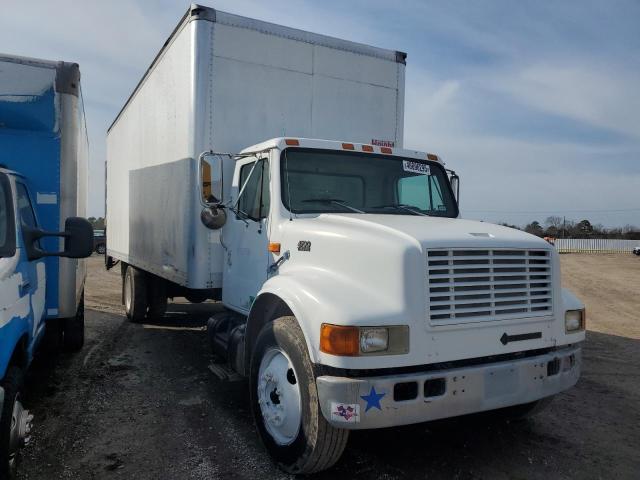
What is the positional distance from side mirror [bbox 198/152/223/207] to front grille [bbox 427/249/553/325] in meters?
2.40

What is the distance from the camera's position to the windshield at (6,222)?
336cm

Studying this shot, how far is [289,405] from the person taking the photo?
346cm

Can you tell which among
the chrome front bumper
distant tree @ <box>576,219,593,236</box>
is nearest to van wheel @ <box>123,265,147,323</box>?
the chrome front bumper

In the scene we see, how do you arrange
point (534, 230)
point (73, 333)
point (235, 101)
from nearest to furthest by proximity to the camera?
1. point (235, 101)
2. point (73, 333)
3. point (534, 230)

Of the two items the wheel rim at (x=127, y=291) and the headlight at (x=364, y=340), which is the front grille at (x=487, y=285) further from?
the wheel rim at (x=127, y=291)

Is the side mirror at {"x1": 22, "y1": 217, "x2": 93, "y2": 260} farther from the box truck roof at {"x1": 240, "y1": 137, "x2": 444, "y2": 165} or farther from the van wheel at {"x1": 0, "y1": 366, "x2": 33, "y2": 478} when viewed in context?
the box truck roof at {"x1": 240, "y1": 137, "x2": 444, "y2": 165}

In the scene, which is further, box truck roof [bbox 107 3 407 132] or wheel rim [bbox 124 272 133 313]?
wheel rim [bbox 124 272 133 313]

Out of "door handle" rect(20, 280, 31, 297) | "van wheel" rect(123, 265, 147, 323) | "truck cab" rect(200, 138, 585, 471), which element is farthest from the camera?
"van wheel" rect(123, 265, 147, 323)

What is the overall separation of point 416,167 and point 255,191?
5.12 feet

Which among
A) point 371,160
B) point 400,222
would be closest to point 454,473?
point 400,222

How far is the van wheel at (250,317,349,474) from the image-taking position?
10.5 ft

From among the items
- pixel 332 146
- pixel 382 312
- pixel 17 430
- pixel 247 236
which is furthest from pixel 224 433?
pixel 332 146

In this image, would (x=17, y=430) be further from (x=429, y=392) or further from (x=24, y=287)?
(x=429, y=392)

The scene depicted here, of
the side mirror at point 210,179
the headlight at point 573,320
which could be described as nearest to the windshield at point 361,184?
the side mirror at point 210,179
